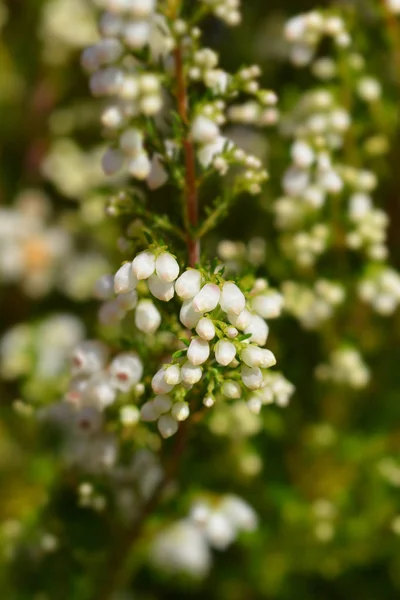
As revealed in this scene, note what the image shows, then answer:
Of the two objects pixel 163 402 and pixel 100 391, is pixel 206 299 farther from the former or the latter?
pixel 100 391

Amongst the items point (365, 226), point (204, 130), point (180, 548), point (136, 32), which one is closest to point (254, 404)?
point (204, 130)

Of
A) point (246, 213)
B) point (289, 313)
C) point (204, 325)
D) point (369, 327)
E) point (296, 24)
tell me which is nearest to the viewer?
point (204, 325)

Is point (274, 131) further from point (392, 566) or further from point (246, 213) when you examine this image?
point (392, 566)

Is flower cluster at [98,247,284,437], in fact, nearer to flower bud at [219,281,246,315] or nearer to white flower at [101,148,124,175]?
flower bud at [219,281,246,315]

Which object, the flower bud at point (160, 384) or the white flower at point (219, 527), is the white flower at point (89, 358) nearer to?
the flower bud at point (160, 384)

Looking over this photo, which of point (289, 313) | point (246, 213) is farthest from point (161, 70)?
point (246, 213)
